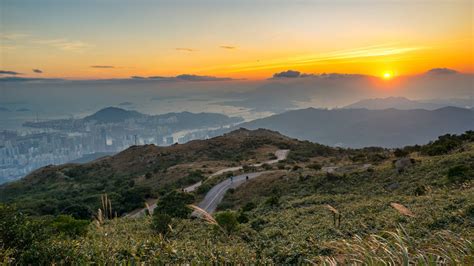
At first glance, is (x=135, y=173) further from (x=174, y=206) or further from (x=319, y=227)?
(x=319, y=227)

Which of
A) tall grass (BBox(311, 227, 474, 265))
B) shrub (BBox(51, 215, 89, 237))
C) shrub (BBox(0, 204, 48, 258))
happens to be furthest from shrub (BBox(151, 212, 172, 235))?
tall grass (BBox(311, 227, 474, 265))

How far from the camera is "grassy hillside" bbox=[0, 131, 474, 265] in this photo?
4.93 m

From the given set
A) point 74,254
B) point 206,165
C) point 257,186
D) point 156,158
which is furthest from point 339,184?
point 156,158

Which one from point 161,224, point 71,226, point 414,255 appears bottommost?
point 161,224

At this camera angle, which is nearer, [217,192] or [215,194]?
[215,194]

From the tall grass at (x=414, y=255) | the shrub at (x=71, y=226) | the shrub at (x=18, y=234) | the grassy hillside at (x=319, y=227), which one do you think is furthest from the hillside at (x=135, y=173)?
the tall grass at (x=414, y=255)

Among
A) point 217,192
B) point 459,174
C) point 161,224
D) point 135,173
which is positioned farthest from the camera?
point 135,173

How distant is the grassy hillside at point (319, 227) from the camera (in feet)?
16.2

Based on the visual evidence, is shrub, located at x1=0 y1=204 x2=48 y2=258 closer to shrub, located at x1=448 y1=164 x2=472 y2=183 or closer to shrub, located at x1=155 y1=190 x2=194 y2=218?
shrub, located at x1=155 y1=190 x2=194 y2=218

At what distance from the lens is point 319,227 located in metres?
12.6

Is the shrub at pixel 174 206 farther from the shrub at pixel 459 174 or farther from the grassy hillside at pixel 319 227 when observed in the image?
the shrub at pixel 459 174

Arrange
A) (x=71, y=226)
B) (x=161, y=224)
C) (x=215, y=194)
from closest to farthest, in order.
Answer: (x=71, y=226) < (x=161, y=224) < (x=215, y=194)

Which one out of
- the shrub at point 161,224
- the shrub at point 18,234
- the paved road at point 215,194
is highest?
the shrub at point 18,234

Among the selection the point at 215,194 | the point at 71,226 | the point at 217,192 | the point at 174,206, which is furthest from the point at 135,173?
the point at 71,226
